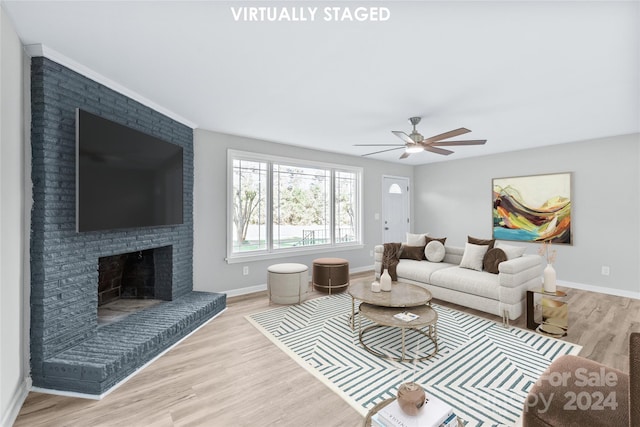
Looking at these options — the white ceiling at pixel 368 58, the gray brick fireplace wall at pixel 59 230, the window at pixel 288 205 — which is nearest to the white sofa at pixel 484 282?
the window at pixel 288 205

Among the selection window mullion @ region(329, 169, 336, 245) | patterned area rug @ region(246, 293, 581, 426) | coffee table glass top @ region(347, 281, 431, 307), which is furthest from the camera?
window mullion @ region(329, 169, 336, 245)

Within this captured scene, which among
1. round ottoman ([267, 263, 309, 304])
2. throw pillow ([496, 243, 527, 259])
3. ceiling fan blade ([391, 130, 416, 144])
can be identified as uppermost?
ceiling fan blade ([391, 130, 416, 144])

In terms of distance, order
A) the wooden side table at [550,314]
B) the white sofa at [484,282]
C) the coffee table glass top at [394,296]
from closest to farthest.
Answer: the coffee table glass top at [394,296]
the wooden side table at [550,314]
the white sofa at [484,282]

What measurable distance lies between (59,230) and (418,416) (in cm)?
276

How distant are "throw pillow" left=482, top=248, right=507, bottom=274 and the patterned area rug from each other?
2.29ft

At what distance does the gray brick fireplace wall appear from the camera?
212 cm

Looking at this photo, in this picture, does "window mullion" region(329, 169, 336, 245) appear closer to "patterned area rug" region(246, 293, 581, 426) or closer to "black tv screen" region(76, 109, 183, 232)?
"patterned area rug" region(246, 293, 581, 426)

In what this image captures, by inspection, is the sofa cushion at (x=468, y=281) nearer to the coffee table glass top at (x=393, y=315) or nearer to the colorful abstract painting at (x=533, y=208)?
the coffee table glass top at (x=393, y=315)

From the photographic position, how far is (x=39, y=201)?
2.13 meters

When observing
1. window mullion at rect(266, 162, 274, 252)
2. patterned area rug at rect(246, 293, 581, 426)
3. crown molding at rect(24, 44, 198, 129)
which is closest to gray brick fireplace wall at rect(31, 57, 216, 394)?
crown molding at rect(24, 44, 198, 129)

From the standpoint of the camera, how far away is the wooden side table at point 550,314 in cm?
305

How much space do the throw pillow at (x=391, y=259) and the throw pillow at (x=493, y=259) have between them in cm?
126

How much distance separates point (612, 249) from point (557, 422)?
15.4 ft

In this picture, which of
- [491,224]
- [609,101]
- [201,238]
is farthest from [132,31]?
[491,224]
